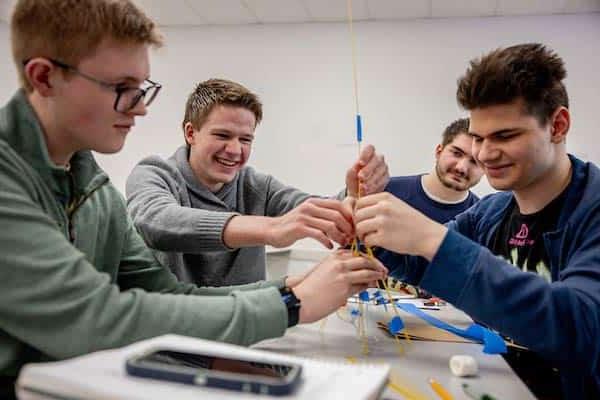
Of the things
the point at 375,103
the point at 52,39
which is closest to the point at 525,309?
the point at 52,39

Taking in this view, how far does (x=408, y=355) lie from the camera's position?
3.34 ft

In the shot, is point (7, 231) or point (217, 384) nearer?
point (217, 384)

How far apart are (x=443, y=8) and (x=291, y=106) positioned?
1.27 meters

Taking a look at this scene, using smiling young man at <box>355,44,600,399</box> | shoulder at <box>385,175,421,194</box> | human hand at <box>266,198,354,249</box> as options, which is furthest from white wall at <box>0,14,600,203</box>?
human hand at <box>266,198,354,249</box>

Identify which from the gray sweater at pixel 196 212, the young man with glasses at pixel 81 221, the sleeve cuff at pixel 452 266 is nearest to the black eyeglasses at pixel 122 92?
the young man with glasses at pixel 81 221

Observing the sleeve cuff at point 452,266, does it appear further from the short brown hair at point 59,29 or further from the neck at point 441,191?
the neck at point 441,191

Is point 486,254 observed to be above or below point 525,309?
above

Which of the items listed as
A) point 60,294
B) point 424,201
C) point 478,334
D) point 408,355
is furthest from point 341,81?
point 60,294

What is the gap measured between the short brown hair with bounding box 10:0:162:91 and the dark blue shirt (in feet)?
6.54

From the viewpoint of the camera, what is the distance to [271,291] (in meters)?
0.90

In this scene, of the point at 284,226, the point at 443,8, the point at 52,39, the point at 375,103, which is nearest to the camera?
the point at 52,39

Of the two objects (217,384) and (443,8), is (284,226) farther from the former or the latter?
(443,8)

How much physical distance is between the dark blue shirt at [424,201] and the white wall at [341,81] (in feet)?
1.88

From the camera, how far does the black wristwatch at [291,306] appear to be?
3.00 feet
